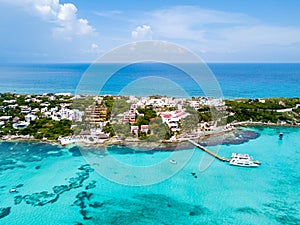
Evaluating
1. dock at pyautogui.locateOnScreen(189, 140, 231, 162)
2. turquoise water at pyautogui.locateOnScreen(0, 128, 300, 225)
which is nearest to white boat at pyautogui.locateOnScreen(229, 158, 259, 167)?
turquoise water at pyautogui.locateOnScreen(0, 128, 300, 225)

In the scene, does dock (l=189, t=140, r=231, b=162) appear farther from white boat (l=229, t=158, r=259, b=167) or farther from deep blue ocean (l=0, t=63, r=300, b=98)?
deep blue ocean (l=0, t=63, r=300, b=98)

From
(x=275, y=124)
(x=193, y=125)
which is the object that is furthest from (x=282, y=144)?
(x=193, y=125)

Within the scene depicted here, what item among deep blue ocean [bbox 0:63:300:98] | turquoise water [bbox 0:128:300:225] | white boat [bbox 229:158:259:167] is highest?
deep blue ocean [bbox 0:63:300:98]

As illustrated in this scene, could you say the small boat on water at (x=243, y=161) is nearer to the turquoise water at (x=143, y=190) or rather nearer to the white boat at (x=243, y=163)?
the white boat at (x=243, y=163)

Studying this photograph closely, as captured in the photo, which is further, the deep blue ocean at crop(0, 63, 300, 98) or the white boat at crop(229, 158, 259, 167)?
the deep blue ocean at crop(0, 63, 300, 98)

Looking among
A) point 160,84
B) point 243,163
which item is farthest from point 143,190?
point 160,84

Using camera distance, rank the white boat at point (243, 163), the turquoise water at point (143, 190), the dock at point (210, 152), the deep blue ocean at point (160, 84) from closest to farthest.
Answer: the turquoise water at point (143, 190), the white boat at point (243, 163), the dock at point (210, 152), the deep blue ocean at point (160, 84)

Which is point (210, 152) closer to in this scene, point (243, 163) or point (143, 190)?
point (243, 163)

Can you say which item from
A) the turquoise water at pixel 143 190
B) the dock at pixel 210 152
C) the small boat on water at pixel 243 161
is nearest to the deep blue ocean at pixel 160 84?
the dock at pixel 210 152

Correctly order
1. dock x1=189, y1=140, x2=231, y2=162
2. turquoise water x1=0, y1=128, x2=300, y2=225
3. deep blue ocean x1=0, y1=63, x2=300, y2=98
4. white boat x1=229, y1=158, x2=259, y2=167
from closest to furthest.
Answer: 1. turquoise water x1=0, y1=128, x2=300, y2=225
2. white boat x1=229, y1=158, x2=259, y2=167
3. dock x1=189, y1=140, x2=231, y2=162
4. deep blue ocean x1=0, y1=63, x2=300, y2=98
